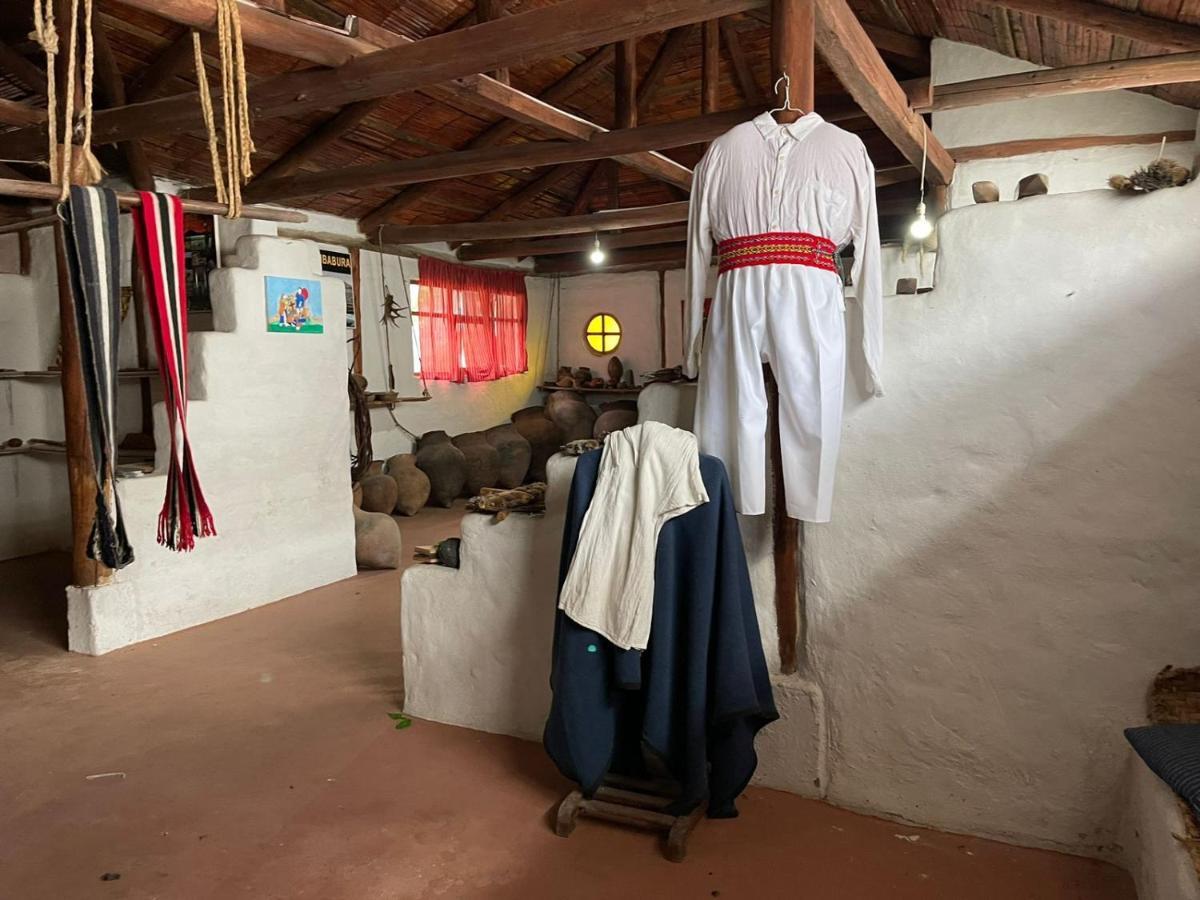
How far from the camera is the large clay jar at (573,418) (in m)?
8.99

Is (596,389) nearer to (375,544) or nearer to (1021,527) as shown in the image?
(375,544)

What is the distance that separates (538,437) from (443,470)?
1.43 m

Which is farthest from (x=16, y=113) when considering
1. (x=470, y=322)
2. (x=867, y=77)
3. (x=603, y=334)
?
(x=603, y=334)

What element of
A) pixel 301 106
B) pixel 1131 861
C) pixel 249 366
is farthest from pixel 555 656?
pixel 249 366

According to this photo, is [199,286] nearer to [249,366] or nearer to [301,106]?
[249,366]

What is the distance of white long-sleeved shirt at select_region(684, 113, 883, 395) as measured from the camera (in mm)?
2270

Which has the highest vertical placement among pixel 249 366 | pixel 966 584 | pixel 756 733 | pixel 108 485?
pixel 249 366

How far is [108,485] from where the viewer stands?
2.08 meters

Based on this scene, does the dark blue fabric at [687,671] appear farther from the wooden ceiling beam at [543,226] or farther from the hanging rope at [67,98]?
the wooden ceiling beam at [543,226]

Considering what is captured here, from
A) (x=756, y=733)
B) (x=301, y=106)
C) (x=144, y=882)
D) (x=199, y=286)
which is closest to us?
(x=144, y=882)

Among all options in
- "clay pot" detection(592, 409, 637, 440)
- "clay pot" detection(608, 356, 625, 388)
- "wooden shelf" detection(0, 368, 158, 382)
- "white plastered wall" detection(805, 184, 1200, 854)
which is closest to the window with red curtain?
"clay pot" detection(608, 356, 625, 388)

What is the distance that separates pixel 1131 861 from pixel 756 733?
100 centimetres

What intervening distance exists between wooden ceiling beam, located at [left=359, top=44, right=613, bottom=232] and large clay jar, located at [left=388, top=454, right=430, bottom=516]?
7.13 ft

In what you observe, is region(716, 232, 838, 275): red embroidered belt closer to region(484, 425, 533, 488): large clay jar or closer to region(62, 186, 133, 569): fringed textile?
region(62, 186, 133, 569): fringed textile
